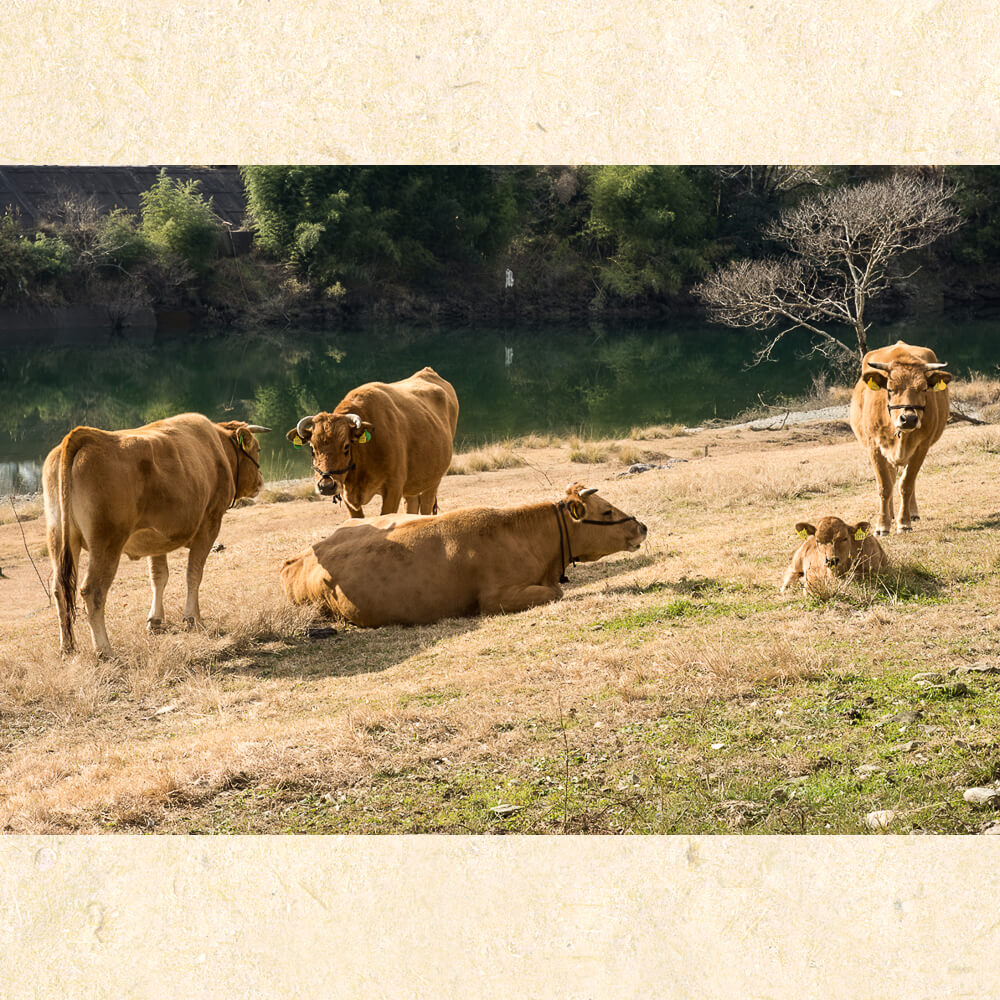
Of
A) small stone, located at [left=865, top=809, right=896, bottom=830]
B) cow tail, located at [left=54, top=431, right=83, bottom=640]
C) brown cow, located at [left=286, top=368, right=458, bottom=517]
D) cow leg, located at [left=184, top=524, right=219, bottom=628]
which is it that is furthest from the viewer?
brown cow, located at [left=286, top=368, right=458, bottom=517]

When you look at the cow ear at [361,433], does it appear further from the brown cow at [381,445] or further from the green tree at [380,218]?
the green tree at [380,218]

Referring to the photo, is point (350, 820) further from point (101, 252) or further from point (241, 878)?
point (101, 252)

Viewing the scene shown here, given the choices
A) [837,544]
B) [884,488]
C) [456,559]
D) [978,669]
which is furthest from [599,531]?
[978,669]

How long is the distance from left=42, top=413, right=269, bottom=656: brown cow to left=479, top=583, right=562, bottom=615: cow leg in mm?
2711

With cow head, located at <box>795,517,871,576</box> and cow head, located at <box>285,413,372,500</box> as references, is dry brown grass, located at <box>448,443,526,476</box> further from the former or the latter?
cow head, located at <box>795,517,871,576</box>

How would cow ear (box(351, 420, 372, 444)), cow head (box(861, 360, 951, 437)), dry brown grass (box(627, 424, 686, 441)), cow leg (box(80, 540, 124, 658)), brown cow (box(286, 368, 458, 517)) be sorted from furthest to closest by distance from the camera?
dry brown grass (box(627, 424, 686, 441)) → cow ear (box(351, 420, 372, 444)) → brown cow (box(286, 368, 458, 517)) → cow head (box(861, 360, 951, 437)) → cow leg (box(80, 540, 124, 658))

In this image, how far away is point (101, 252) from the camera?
5919cm

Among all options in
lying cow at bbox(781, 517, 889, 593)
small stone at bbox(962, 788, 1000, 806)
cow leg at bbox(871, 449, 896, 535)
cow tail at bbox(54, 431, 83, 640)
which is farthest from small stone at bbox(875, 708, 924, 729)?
cow tail at bbox(54, 431, 83, 640)

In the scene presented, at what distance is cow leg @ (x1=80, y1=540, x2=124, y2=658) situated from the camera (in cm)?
873

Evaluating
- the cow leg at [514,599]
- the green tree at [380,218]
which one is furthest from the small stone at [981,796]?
the green tree at [380,218]

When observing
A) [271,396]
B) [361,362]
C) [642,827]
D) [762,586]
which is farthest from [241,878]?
[361,362]

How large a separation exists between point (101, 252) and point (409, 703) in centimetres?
5873

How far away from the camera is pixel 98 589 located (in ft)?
28.7
